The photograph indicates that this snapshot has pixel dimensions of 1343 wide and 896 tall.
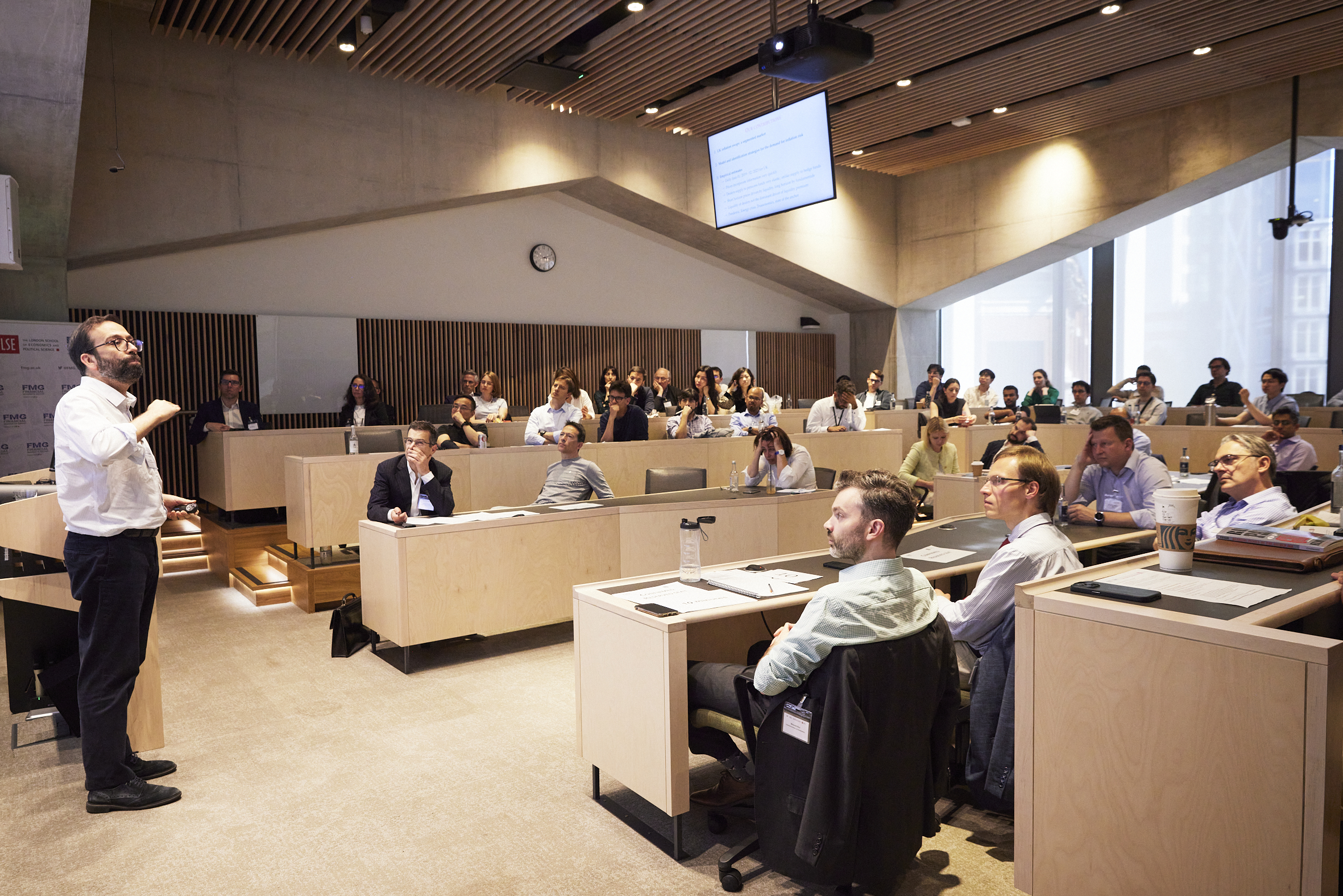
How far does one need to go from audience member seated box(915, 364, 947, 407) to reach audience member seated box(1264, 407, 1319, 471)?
4.96 m

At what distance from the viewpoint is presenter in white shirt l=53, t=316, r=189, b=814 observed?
3006 millimetres

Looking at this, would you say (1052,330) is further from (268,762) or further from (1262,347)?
(268,762)

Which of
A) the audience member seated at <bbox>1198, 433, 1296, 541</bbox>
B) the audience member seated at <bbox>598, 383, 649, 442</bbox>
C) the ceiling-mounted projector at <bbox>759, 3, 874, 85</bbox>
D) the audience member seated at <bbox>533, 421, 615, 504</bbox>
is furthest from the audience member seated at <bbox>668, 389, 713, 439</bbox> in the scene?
the audience member seated at <bbox>1198, 433, 1296, 541</bbox>

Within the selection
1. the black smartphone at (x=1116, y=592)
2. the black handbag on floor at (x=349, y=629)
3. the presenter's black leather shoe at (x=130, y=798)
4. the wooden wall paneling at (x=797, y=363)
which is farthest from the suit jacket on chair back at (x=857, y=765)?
the wooden wall paneling at (x=797, y=363)

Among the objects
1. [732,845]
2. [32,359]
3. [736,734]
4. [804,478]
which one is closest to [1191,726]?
[736,734]

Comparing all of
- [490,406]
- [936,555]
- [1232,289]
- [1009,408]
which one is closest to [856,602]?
[936,555]

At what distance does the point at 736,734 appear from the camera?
269 centimetres

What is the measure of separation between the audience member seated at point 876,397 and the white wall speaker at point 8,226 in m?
8.34

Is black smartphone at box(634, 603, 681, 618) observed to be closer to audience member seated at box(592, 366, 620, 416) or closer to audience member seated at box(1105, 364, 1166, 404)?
audience member seated at box(592, 366, 620, 416)

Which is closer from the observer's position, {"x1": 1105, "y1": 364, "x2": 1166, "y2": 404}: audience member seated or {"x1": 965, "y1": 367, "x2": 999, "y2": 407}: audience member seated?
{"x1": 1105, "y1": 364, "x2": 1166, "y2": 404}: audience member seated

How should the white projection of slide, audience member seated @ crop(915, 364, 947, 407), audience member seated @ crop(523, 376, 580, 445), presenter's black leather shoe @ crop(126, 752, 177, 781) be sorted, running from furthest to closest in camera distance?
audience member seated @ crop(915, 364, 947, 407), audience member seated @ crop(523, 376, 580, 445), the white projection of slide, presenter's black leather shoe @ crop(126, 752, 177, 781)

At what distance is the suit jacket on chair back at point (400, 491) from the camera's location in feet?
16.9

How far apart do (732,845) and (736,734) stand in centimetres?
43

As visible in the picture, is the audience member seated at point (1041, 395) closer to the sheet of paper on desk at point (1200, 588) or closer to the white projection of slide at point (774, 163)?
the white projection of slide at point (774, 163)
